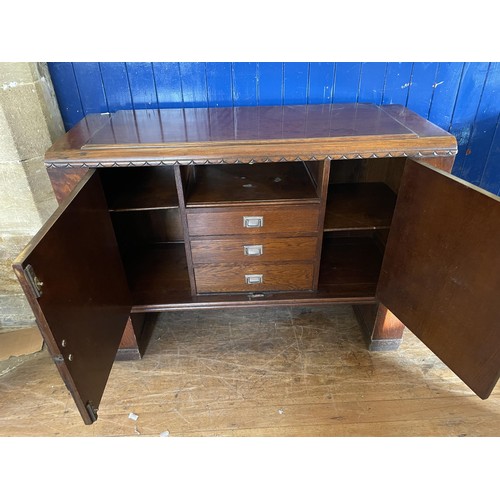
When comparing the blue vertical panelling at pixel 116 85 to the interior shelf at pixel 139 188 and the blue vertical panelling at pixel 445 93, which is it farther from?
the blue vertical panelling at pixel 445 93

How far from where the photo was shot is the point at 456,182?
1.05 m

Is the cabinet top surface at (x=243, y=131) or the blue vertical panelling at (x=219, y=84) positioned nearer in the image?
the cabinet top surface at (x=243, y=131)

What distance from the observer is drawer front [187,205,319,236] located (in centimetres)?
137

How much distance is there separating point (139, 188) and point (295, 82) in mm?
803

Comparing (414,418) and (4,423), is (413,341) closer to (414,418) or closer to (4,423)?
(414,418)

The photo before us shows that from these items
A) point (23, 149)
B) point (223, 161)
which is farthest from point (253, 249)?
point (23, 149)

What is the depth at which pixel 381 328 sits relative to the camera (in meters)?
1.63

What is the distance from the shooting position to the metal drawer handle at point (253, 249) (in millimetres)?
1446

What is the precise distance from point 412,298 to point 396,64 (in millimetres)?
990

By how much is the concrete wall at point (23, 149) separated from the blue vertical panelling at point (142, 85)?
33 cm

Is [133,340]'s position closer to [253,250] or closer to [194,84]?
[253,250]

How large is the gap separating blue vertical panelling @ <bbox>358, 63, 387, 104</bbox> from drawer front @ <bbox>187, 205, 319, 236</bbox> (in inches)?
25.9

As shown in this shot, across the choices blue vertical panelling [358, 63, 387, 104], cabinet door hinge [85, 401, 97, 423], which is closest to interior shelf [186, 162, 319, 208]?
blue vertical panelling [358, 63, 387, 104]

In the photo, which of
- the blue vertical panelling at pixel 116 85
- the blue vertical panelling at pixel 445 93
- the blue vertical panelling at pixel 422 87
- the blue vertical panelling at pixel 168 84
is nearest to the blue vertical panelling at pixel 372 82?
the blue vertical panelling at pixel 422 87
